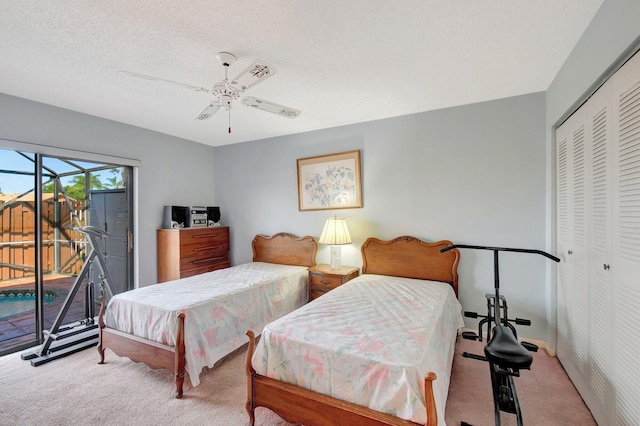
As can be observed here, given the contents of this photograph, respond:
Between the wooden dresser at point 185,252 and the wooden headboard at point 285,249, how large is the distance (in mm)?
661

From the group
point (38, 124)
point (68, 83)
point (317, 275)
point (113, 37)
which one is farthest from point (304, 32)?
point (38, 124)

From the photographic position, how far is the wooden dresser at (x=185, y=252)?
3.71 m

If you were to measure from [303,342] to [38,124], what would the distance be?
11.4ft

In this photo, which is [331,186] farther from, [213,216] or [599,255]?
[599,255]

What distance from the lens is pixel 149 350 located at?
2.19 meters

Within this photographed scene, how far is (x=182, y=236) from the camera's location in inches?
147

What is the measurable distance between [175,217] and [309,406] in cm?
325

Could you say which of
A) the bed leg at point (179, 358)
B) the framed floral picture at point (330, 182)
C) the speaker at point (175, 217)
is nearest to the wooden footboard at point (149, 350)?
the bed leg at point (179, 358)

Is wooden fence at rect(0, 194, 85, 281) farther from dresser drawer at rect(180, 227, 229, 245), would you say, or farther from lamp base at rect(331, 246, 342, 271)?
lamp base at rect(331, 246, 342, 271)

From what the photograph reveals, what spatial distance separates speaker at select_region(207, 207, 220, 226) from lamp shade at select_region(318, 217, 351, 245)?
199cm

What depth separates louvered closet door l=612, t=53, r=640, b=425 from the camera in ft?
4.33

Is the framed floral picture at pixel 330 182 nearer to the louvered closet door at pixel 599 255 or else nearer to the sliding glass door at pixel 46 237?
the louvered closet door at pixel 599 255

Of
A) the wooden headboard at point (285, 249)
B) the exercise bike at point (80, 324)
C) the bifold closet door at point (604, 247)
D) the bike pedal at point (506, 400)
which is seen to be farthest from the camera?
the wooden headboard at point (285, 249)

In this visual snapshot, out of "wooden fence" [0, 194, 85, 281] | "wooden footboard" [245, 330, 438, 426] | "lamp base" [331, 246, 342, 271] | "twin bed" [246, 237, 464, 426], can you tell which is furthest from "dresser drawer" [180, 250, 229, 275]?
"wooden footboard" [245, 330, 438, 426]
